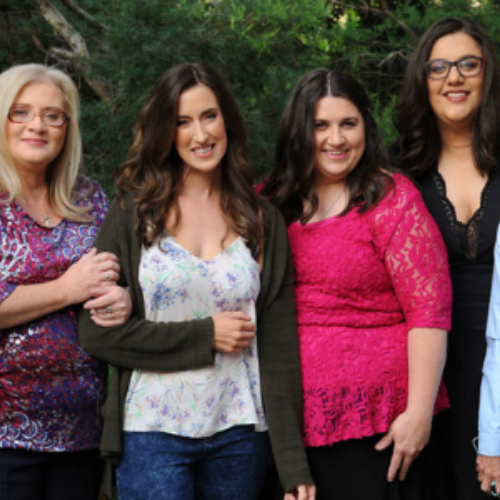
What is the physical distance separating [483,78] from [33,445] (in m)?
2.04

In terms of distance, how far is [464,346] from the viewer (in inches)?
110

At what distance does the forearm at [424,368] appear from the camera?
2482mm

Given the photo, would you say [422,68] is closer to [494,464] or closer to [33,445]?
[494,464]

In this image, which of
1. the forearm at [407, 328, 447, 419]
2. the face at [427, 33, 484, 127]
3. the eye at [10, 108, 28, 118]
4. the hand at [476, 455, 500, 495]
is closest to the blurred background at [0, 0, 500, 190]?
the face at [427, 33, 484, 127]

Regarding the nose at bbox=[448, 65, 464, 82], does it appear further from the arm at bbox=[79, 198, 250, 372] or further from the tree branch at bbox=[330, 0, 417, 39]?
the tree branch at bbox=[330, 0, 417, 39]

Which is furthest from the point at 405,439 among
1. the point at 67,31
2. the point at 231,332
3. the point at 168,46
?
the point at 67,31

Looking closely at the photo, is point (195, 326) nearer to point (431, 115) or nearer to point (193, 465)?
point (193, 465)

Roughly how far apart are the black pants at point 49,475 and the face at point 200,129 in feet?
3.42

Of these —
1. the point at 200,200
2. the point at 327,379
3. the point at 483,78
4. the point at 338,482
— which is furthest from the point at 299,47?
the point at 338,482

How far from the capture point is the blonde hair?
250 centimetres

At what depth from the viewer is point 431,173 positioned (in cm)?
300

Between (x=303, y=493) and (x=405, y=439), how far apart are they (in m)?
0.37

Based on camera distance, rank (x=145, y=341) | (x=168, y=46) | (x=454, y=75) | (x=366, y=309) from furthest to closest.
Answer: (x=168, y=46) < (x=454, y=75) < (x=366, y=309) < (x=145, y=341)

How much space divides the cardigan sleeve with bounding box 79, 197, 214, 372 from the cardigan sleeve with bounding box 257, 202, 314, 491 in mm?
218
